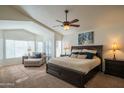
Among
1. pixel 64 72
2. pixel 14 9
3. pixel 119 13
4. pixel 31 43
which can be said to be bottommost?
pixel 64 72

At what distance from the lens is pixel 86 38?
6113mm

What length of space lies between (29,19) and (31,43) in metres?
3.52

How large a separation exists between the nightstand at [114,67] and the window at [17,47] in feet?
19.8

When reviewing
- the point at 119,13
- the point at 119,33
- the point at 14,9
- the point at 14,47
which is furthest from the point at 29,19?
the point at 119,33

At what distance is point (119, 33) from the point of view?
456 cm

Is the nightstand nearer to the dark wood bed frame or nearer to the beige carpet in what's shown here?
the beige carpet

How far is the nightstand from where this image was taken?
4.15m

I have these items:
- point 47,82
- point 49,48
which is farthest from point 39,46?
point 47,82

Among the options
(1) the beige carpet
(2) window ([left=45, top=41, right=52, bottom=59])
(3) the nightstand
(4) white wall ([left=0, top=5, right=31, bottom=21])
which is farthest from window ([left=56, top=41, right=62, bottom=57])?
(3) the nightstand

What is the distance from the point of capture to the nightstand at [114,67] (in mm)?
4152

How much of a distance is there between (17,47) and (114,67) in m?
6.62

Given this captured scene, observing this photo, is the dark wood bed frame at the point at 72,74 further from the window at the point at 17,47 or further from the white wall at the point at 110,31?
the window at the point at 17,47

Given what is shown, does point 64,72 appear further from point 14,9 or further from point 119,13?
point 14,9

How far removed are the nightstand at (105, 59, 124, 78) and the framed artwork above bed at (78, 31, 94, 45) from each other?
166 centimetres
